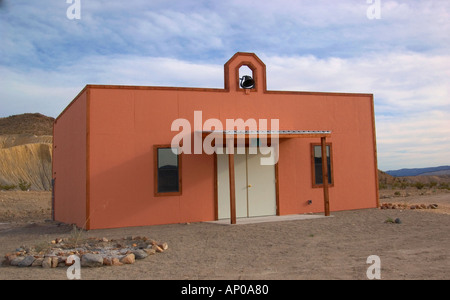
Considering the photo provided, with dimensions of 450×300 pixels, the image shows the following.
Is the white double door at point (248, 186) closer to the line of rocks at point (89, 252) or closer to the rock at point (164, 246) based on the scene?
the line of rocks at point (89, 252)

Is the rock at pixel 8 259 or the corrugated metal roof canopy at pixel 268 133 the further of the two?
the corrugated metal roof canopy at pixel 268 133

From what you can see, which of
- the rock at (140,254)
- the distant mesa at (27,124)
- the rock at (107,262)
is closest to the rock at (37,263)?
the rock at (107,262)

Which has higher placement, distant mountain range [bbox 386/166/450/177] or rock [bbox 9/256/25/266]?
distant mountain range [bbox 386/166/450/177]

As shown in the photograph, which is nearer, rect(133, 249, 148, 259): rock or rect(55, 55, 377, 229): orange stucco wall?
rect(133, 249, 148, 259): rock

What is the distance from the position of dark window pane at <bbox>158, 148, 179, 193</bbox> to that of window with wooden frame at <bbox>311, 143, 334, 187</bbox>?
198 inches

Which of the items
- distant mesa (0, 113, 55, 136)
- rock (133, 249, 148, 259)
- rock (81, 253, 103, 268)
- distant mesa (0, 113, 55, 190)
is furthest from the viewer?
distant mesa (0, 113, 55, 136)

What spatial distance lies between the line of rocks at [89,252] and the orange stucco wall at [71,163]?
9.77 ft

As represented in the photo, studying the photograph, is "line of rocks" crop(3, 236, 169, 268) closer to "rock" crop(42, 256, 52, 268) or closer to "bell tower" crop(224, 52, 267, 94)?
"rock" crop(42, 256, 52, 268)

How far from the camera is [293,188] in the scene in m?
14.7

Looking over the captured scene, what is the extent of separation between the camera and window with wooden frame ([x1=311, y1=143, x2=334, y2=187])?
15055 mm

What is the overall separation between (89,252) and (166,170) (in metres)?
5.10

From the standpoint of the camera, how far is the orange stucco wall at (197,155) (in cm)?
1270

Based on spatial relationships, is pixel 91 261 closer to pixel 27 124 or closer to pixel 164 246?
pixel 164 246

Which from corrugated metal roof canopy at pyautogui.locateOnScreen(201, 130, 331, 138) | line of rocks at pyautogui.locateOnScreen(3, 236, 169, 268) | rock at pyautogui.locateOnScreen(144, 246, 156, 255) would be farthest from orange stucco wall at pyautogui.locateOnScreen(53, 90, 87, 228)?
rock at pyautogui.locateOnScreen(144, 246, 156, 255)
